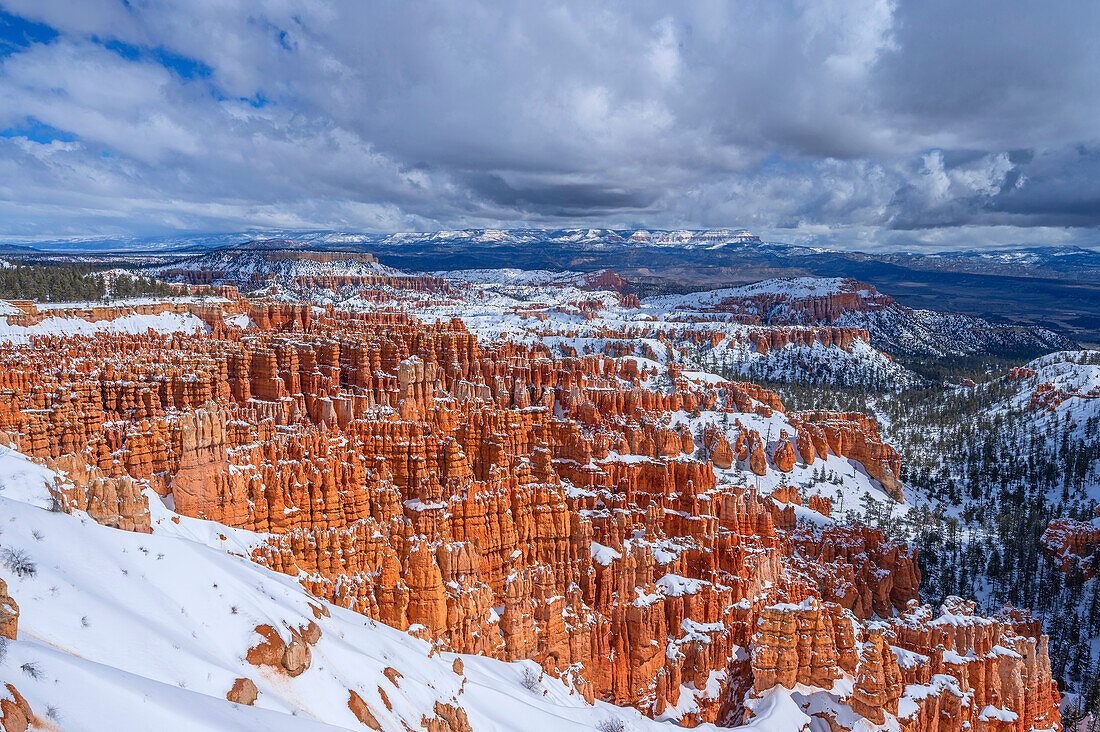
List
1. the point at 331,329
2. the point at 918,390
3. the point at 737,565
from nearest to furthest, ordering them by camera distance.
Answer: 1. the point at 737,565
2. the point at 331,329
3. the point at 918,390

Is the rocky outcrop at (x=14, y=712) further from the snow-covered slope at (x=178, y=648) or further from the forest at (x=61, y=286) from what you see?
the forest at (x=61, y=286)

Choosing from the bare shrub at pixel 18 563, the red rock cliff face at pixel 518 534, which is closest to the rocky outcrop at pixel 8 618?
the bare shrub at pixel 18 563

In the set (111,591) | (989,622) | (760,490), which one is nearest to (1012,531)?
(760,490)

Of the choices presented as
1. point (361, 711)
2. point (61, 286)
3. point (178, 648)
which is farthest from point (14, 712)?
point (61, 286)

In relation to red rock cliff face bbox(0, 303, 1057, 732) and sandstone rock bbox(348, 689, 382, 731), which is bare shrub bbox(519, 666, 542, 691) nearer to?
red rock cliff face bbox(0, 303, 1057, 732)

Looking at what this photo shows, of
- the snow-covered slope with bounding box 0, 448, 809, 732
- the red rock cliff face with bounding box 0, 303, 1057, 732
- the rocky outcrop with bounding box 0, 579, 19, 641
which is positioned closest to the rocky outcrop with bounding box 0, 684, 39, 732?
the snow-covered slope with bounding box 0, 448, 809, 732

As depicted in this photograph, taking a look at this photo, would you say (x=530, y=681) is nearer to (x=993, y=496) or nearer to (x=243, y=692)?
(x=243, y=692)

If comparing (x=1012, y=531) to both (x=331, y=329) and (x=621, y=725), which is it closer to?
(x=621, y=725)
